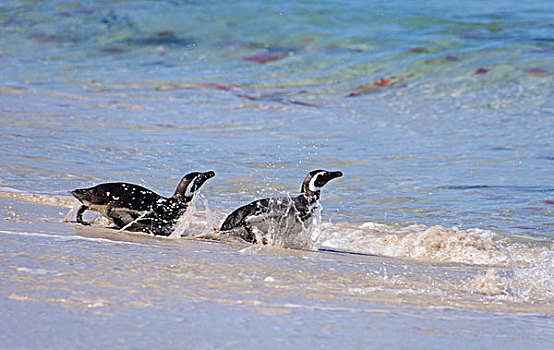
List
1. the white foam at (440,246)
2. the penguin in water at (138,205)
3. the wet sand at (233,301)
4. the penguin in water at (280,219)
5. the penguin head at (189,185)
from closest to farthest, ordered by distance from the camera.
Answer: the wet sand at (233,301)
the penguin in water at (280,219)
the penguin in water at (138,205)
the white foam at (440,246)
the penguin head at (189,185)

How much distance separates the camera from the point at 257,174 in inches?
331

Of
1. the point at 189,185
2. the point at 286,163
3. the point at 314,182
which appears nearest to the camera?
the point at 314,182

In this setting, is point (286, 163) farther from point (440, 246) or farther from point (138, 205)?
point (138, 205)

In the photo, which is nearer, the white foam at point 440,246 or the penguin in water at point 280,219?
the penguin in water at point 280,219

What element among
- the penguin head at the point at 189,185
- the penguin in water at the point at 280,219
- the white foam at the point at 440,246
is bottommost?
the white foam at the point at 440,246

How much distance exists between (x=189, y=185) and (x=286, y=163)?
142 inches

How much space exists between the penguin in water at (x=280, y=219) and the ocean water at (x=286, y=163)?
17cm

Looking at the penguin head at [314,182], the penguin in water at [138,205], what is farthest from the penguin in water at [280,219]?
the penguin in water at [138,205]

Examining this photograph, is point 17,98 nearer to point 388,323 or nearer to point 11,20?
point 11,20

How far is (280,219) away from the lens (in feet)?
16.6

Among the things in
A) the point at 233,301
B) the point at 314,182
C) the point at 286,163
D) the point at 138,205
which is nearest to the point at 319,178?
the point at 314,182

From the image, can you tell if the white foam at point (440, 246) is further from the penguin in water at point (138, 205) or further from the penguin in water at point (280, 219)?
the penguin in water at point (138, 205)

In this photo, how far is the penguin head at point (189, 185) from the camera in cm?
550

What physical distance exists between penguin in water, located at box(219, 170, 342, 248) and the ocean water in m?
0.17
